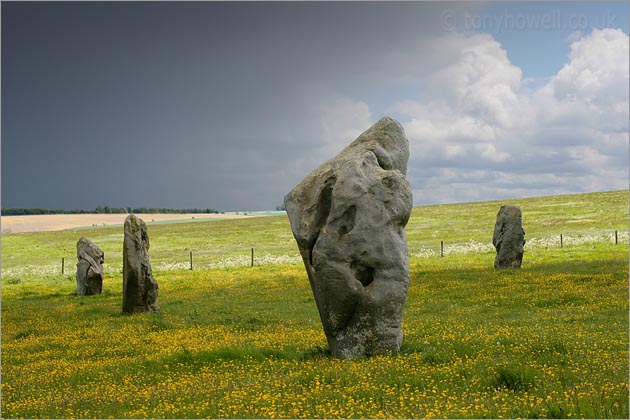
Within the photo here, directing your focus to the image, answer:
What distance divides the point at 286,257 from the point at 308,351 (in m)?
41.0

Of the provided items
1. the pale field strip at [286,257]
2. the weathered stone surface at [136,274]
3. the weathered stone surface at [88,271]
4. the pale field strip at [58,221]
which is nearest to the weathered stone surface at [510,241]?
the pale field strip at [286,257]

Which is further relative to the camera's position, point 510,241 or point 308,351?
point 510,241

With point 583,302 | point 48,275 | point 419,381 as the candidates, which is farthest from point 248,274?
point 419,381

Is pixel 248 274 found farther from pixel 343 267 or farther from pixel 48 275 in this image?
pixel 343 267

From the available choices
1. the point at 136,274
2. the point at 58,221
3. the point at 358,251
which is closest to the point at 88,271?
the point at 136,274

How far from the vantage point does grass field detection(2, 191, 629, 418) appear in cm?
1009

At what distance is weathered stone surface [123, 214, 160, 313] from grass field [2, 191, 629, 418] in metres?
0.96

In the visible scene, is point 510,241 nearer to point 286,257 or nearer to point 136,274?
point 136,274

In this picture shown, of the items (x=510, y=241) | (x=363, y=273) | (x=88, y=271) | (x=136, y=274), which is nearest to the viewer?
(x=363, y=273)

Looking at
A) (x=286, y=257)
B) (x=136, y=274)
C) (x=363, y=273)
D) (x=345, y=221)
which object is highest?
(x=345, y=221)

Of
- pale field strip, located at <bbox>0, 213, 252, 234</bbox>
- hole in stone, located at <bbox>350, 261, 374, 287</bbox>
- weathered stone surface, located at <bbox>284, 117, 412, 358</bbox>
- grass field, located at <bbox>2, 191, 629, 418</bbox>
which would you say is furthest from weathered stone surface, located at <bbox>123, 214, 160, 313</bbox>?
pale field strip, located at <bbox>0, 213, 252, 234</bbox>

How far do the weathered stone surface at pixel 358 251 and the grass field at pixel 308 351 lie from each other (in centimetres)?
83

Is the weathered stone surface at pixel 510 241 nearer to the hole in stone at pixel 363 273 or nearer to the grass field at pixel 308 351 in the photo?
the grass field at pixel 308 351

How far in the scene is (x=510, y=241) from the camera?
3547 centimetres
